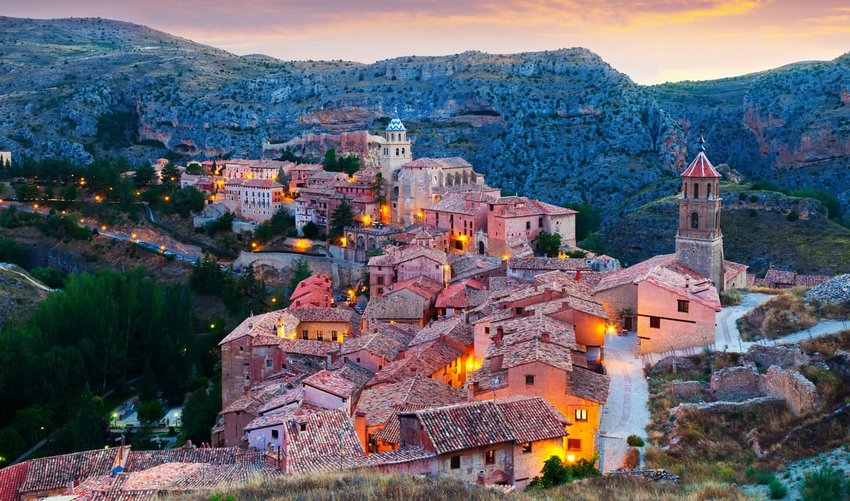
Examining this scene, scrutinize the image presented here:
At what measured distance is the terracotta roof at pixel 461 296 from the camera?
3291cm

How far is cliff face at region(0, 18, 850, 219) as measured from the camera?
2987 inches

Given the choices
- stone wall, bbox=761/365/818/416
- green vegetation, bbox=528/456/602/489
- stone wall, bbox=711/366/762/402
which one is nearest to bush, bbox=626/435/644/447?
green vegetation, bbox=528/456/602/489

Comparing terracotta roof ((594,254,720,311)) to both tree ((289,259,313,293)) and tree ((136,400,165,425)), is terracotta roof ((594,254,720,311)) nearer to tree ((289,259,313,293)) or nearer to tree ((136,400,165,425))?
Result: tree ((136,400,165,425))

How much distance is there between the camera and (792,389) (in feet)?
53.6

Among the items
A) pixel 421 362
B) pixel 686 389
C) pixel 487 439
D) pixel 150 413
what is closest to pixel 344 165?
pixel 150 413

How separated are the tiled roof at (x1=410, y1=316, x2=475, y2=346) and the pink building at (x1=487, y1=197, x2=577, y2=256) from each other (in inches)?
542

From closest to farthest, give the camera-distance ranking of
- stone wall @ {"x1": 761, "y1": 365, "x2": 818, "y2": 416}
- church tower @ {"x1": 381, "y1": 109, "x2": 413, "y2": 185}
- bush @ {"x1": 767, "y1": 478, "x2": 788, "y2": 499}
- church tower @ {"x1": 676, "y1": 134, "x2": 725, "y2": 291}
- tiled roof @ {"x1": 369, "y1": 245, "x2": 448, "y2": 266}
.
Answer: bush @ {"x1": 767, "y1": 478, "x2": 788, "y2": 499} < stone wall @ {"x1": 761, "y1": 365, "x2": 818, "y2": 416} < church tower @ {"x1": 676, "y1": 134, "x2": 725, "y2": 291} < tiled roof @ {"x1": 369, "y1": 245, "x2": 448, "y2": 266} < church tower @ {"x1": 381, "y1": 109, "x2": 413, "y2": 185}

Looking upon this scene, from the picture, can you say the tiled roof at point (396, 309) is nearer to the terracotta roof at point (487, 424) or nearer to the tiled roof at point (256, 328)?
the tiled roof at point (256, 328)

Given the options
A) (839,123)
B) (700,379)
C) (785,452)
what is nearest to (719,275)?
(700,379)

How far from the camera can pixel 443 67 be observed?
9956 centimetres

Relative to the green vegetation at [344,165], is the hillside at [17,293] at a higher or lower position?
lower

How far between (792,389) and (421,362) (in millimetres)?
10891

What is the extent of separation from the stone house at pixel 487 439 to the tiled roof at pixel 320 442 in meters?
1.55

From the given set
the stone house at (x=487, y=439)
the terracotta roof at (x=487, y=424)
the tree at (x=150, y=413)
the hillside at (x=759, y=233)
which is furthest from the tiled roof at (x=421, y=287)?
the hillside at (x=759, y=233)
